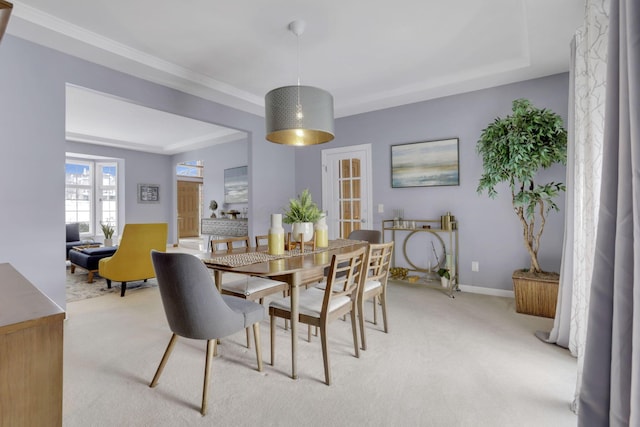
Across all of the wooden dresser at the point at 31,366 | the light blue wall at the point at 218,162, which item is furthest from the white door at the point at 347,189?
the wooden dresser at the point at 31,366

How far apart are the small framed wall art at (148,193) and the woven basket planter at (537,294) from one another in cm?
803

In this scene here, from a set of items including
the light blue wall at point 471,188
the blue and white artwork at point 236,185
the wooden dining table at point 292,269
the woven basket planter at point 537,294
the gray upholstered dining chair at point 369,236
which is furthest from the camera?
the blue and white artwork at point 236,185

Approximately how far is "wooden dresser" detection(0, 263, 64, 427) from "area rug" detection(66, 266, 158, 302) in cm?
375

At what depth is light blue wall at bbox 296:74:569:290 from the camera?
3.61 m

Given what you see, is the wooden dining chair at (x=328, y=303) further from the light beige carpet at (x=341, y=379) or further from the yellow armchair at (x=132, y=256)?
the yellow armchair at (x=132, y=256)

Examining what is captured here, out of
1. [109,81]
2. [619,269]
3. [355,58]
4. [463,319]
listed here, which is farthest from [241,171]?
[619,269]

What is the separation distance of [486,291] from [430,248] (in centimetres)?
84

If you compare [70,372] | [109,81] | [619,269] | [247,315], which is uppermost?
[109,81]

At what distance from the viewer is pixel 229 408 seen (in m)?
1.72

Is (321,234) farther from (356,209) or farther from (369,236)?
(356,209)

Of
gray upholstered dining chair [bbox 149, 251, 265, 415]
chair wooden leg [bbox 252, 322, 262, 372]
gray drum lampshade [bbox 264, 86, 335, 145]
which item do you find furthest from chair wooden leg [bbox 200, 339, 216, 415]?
gray drum lampshade [bbox 264, 86, 335, 145]

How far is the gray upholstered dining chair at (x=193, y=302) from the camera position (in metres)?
1.61

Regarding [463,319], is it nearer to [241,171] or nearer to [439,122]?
[439,122]

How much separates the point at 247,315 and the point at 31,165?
250 cm
